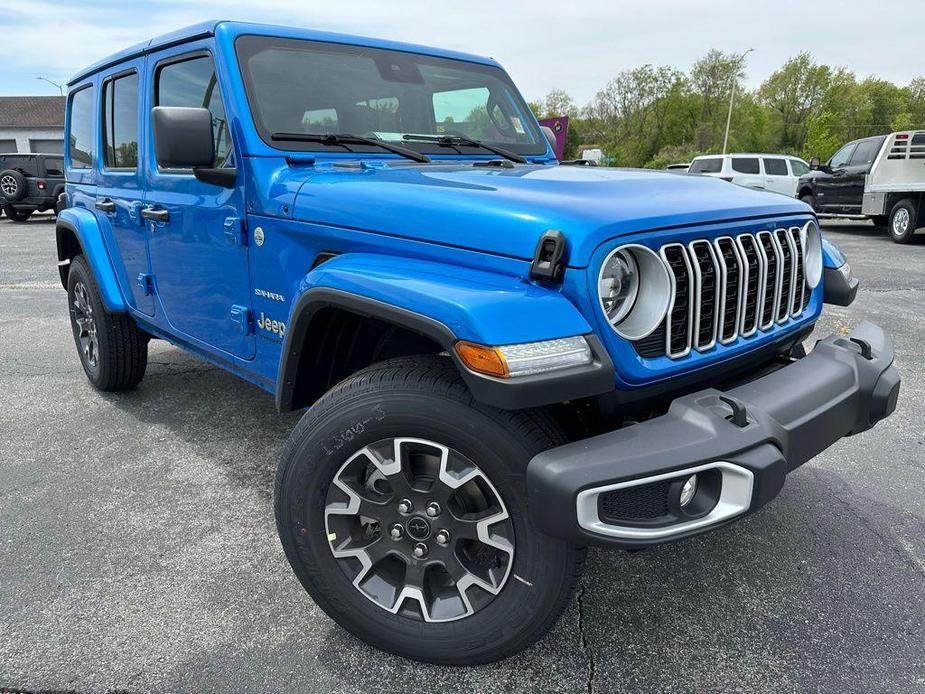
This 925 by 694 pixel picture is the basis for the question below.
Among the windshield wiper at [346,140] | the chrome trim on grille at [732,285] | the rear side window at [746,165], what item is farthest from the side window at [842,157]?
the windshield wiper at [346,140]

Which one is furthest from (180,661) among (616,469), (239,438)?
(239,438)

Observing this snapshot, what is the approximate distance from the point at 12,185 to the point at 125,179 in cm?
1651

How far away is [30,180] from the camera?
16.8 metres

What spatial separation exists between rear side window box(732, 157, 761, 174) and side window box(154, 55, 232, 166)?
1637cm

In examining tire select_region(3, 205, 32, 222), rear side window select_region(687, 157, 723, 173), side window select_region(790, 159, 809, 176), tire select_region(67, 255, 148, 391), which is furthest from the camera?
tire select_region(3, 205, 32, 222)

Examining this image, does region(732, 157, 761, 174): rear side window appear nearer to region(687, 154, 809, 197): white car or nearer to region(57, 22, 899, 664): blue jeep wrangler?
region(687, 154, 809, 197): white car

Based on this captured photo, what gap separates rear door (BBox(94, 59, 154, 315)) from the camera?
3484 mm

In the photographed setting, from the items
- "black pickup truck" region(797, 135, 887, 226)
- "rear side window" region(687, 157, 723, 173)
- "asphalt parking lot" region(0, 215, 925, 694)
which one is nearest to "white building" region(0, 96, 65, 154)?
"rear side window" region(687, 157, 723, 173)

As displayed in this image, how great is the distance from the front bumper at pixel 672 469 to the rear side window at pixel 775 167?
17.4 meters

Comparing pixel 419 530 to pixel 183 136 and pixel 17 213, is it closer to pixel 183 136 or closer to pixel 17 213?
pixel 183 136

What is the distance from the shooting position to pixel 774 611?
2.31 m

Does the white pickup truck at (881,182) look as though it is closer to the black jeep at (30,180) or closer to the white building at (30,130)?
the black jeep at (30,180)

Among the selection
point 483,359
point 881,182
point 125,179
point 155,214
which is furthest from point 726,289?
point 881,182

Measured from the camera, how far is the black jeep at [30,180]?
659 inches
